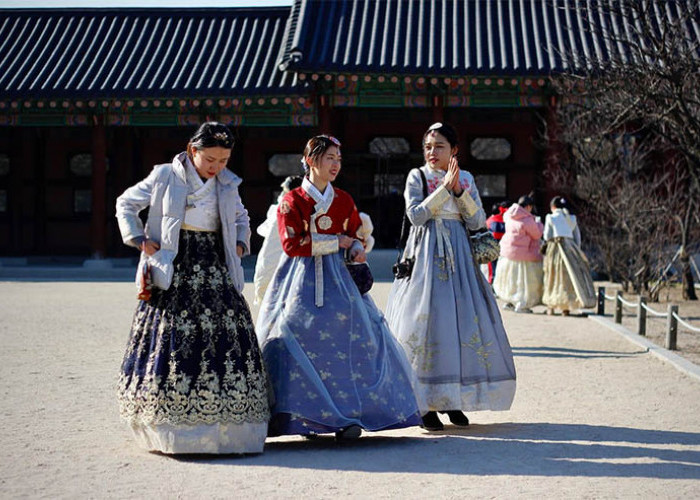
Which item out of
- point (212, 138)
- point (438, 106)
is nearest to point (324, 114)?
point (438, 106)

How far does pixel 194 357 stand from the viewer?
5137mm

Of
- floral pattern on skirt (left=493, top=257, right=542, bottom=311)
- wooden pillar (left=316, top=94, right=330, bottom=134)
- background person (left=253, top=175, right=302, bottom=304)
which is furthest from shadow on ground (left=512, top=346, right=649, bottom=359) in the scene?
wooden pillar (left=316, top=94, right=330, bottom=134)

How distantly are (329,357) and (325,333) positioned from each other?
0.13 meters

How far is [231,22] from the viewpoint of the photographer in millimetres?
22844

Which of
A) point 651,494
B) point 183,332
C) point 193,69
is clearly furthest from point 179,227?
point 193,69

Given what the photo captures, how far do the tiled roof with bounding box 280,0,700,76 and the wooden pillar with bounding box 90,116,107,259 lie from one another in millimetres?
4250

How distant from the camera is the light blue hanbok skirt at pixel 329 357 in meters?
5.29

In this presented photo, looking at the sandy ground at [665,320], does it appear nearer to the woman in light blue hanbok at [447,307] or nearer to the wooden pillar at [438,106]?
the woman in light blue hanbok at [447,307]

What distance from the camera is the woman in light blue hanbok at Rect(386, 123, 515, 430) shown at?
19.6ft

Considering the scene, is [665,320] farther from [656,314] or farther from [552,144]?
[552,144]

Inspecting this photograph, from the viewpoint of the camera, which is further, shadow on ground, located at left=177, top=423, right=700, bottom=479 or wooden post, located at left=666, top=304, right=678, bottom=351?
wooden post, located at left=666, top=304, right=678, bottom=351

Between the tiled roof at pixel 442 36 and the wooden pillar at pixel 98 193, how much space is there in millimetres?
4250

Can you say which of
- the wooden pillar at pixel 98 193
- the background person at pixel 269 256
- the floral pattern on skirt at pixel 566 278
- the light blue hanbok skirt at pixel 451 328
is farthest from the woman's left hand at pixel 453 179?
the wooden pillar at pixel 98 193

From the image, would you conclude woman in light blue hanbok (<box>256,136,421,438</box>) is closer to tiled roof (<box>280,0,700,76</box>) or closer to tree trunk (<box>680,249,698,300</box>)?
tree trunk (<box>680,249,698,300</box>)
